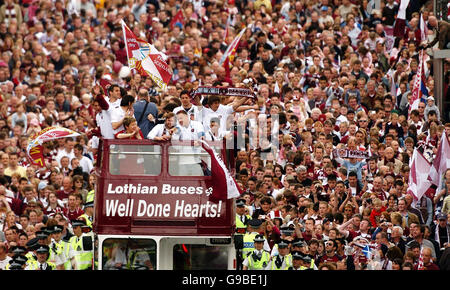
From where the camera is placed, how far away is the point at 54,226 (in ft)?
72.3

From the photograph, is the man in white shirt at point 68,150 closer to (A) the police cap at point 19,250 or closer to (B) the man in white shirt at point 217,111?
(A) the police cap at point 19,250

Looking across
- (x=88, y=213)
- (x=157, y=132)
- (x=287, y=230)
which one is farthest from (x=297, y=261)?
(x=88, y=213)

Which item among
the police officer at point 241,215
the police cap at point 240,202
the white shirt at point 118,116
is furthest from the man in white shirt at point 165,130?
the police cap at point 240,202

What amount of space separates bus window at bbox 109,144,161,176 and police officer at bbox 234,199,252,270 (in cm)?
146

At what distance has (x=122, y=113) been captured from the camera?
66.4ft

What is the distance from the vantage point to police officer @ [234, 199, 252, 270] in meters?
18.8

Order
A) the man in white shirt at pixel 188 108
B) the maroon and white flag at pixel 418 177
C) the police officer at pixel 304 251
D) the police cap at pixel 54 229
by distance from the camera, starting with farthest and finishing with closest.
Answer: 1. the maroon and white flag at pixel 418 177
2. the police cap at pixel 54 229
3. the man in white shirt at pixel 188 108
4. the police officer at pixel 304 251

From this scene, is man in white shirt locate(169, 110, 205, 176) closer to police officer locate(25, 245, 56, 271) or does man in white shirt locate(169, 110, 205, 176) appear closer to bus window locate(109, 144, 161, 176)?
bus window locate(109, 144, 161, 176)

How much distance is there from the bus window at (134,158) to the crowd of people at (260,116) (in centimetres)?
27

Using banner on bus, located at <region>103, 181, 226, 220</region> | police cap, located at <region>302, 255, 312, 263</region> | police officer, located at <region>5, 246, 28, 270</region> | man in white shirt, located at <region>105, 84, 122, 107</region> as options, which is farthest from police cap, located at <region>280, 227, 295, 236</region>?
police officer, located at <region>5, 246, 28, 270</region>

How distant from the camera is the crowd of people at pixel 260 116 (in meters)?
20.9

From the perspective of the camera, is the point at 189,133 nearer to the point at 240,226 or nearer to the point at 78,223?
the point at 240,226

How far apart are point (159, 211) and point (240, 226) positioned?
6.86 feet
